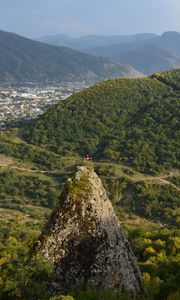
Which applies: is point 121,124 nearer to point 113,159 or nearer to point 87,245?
point 113,159

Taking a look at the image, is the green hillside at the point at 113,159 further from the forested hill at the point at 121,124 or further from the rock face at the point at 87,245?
the rock face at the point at 87,245

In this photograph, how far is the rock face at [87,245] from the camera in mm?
16344

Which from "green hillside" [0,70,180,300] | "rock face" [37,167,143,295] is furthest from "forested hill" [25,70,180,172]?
"rock face" [37,167,143,295]

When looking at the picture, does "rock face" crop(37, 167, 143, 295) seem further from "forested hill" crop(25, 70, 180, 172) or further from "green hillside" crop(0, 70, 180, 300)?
"forested hill" crop(25, 70, 180, 172)

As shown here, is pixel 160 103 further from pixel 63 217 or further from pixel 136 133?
pixel 63 217

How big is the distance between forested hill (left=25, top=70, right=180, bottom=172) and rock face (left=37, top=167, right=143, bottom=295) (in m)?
59.5

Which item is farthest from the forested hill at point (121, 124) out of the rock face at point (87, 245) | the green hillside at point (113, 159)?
the rock face at point (87, 245)

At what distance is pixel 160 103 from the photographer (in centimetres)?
9669

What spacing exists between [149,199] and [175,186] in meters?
5.32

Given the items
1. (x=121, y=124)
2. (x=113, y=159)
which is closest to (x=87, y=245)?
(x=113, y=159)

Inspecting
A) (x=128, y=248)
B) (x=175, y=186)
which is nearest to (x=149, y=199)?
(x=175, y=186)

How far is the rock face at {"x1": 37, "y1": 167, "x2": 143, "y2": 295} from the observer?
643 inches

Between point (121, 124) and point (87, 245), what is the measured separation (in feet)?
259

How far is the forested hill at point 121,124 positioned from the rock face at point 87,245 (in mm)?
59527
